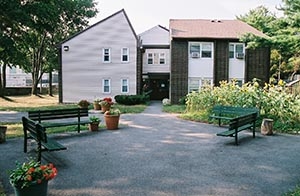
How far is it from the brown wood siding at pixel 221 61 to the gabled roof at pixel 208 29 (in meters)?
0.70

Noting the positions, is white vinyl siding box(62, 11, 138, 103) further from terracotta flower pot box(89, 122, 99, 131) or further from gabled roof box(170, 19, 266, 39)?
terracotta flower pot box(89, 122, 99, 131)

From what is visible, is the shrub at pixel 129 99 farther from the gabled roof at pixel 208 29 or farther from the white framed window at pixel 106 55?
the gabled roof at pixel 208 29

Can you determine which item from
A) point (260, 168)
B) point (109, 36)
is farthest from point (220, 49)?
point (260, 168)

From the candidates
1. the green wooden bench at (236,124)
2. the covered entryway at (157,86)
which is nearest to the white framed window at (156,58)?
the covered entryway at (157,86)

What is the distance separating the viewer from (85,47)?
27875mm

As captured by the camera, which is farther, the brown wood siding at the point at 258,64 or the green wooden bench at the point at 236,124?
the brown wood siding at the point at 258,64

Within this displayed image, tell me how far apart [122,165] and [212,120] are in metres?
8.14

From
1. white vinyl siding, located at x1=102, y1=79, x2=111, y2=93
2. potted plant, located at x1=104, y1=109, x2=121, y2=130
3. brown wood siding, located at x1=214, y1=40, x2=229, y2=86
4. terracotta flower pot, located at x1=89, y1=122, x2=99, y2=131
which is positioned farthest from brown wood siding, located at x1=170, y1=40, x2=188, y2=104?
terracotta flower pot, located at x1=89, y1=122, x2=99, y2=131

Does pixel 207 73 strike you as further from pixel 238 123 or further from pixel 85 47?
pixel 238 123

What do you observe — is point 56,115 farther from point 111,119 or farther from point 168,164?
point 168,164

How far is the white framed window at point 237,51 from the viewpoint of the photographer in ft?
84.9

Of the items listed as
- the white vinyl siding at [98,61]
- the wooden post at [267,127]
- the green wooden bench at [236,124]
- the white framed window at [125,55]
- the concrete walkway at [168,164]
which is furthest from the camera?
the white framed window at [125,55]

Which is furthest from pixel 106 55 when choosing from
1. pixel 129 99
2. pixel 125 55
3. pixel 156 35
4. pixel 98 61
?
pixel 156 35

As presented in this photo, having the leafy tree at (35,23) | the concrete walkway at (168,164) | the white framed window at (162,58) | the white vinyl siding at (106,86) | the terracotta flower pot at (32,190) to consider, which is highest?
the leafy tree at (35,23)
